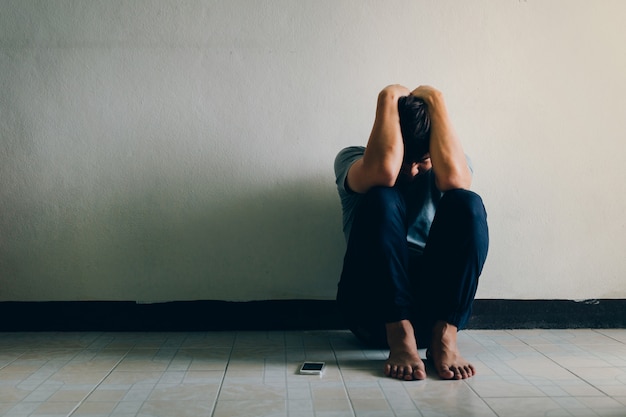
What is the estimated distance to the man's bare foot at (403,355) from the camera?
1725 mm

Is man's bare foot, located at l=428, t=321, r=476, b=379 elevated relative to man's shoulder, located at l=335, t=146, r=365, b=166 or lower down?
lower down

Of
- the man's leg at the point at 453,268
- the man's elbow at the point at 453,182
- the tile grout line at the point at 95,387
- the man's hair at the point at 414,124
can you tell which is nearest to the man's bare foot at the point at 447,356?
the man's leg at the point at 453,268

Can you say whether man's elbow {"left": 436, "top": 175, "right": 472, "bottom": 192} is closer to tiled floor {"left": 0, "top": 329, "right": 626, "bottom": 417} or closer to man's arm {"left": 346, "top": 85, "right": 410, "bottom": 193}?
man's arm {"left": 346, "top": 85, "right": 410, "bottom": 193}

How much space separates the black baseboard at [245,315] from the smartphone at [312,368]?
1.87ft

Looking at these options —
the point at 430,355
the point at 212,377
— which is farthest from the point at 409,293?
the point at 212,377

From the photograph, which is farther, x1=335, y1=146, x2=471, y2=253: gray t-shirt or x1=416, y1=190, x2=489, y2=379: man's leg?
x1=335, y1=146, x2=471, y2=253: gray t-shirt

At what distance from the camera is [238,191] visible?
2393mm

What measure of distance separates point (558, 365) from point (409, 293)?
50 cm

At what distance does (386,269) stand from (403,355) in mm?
246

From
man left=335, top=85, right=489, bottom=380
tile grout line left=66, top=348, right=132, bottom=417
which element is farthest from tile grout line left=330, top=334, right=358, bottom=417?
tile grout line left=66, top=348, right=132, bottom=417

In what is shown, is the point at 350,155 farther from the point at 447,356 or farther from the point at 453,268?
the point at 447,356

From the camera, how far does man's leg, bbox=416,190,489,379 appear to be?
1.80 metres

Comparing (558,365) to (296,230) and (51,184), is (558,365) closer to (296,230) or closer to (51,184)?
(296,230)

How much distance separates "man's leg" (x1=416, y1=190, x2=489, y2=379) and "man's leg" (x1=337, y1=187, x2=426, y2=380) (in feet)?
0.25
